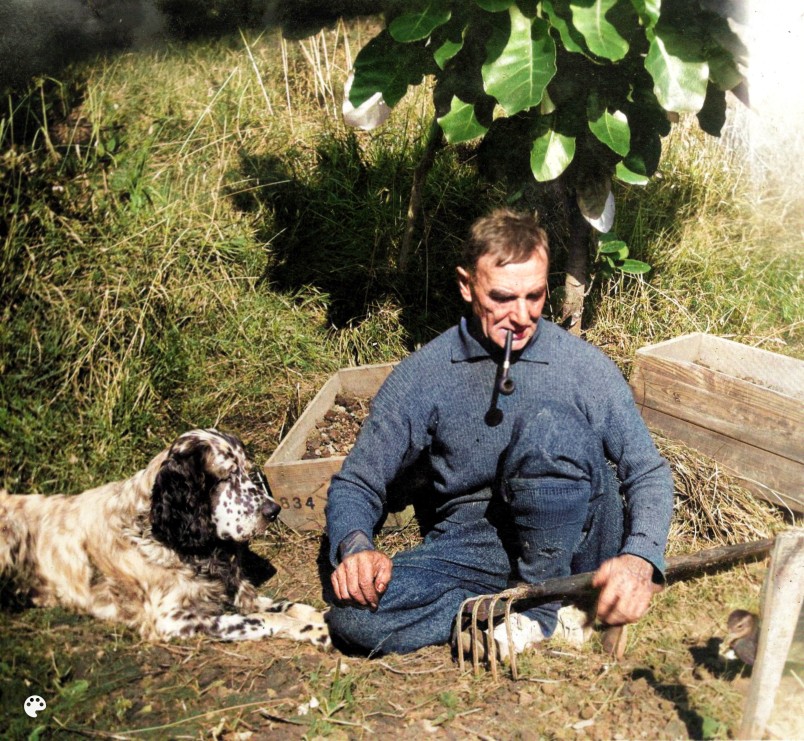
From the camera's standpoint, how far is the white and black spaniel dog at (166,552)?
3.39 meters

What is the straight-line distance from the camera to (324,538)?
407 centimetres

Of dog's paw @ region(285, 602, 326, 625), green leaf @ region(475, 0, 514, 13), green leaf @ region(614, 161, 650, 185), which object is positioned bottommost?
dog's paw @ region(285, 602, 326, 625)

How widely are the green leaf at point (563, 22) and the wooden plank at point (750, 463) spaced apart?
2.01 meters

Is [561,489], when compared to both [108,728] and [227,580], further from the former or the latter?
[108,728]

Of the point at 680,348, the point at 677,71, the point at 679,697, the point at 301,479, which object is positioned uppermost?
the point at 677,71

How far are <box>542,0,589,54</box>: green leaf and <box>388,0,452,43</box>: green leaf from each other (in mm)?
393

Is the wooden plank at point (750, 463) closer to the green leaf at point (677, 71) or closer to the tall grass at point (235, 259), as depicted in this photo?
the tall grass at point (235, 259)

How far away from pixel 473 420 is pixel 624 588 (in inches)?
31.4

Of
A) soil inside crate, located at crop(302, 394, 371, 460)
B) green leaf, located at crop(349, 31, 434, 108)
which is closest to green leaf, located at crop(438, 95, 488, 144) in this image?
green leaf, located at crop(349, 31, 434, 108)

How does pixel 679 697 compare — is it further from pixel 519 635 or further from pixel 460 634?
pixel 460 634

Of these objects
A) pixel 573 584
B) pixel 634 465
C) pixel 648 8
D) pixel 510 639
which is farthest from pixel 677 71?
pixel 510 639

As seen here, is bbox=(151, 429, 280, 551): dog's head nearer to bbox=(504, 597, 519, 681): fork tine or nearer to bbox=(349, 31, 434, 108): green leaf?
bbox=(504, 597, 519, 681): fork tine

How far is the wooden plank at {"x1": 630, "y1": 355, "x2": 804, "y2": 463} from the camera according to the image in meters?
3.75

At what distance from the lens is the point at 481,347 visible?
3.08 meters
